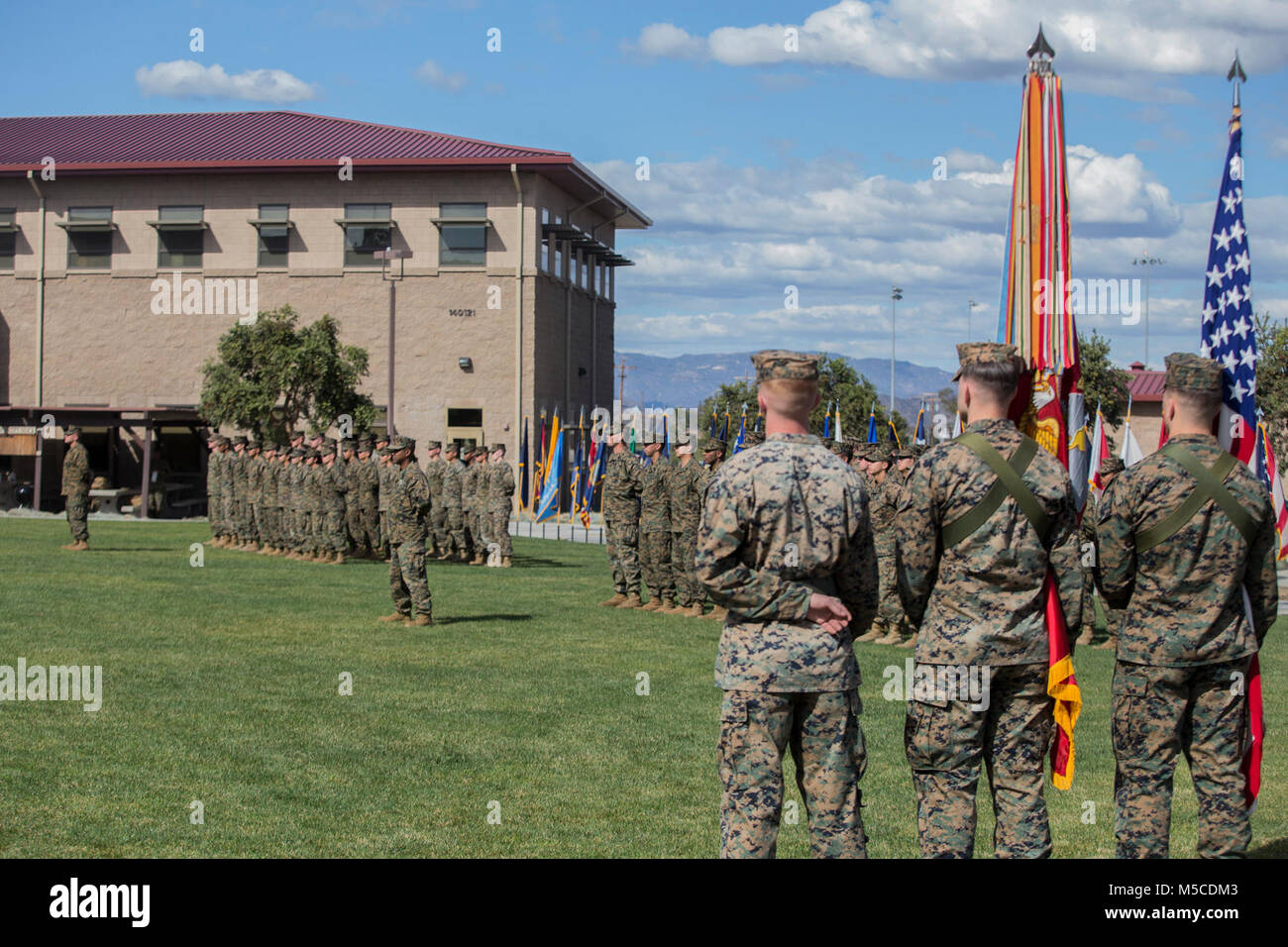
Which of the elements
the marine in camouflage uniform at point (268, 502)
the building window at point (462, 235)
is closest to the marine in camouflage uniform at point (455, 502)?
the marine in camouflage uniform at point (268, 502)

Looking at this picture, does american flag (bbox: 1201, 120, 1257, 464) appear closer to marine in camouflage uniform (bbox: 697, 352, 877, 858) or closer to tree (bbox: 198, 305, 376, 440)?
marine in camouflage uniform (bbox: 697, 352, 877, 858)

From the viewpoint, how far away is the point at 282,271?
151ft

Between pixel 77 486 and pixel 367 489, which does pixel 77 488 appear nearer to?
pixel 77 486

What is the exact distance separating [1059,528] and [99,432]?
148 ft

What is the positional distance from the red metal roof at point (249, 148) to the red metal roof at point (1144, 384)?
22173 millimetres

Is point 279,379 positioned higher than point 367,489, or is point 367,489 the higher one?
point 279,379

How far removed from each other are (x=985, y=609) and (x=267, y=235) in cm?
4413

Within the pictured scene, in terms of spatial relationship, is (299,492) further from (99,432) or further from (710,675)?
(99,432)

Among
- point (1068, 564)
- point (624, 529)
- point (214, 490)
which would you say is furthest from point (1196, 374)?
point (214, 490)

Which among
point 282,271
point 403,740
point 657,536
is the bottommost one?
point 403,740

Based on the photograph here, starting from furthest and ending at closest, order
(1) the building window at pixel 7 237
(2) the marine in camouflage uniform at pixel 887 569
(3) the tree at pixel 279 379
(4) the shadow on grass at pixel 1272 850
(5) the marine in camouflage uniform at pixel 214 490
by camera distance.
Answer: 1. (1) the building window at pixel 7 237
2. (3) the tree at pixel 279 379
3. (5) the marine in camouflage uniform at pixel 214 490
4. (2) the marine in camouflage uniform at pixel 887 569
5. (4) the shadow on grass at pixel 1272 850

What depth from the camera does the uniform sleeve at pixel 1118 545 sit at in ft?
20.0

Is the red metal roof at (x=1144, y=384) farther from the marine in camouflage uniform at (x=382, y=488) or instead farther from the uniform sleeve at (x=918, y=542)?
the uniform sleeve at (x=918, y=542)

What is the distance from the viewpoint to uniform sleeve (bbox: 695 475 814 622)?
5188 mm
